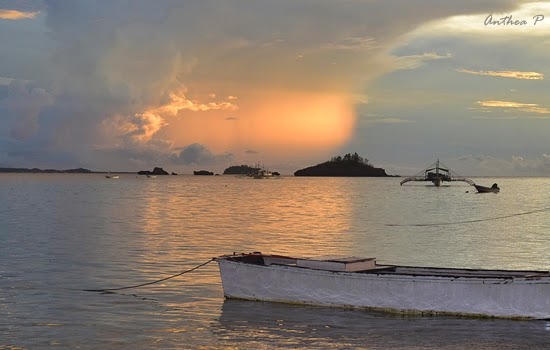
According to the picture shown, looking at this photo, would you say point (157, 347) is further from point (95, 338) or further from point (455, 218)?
point (455, 218)

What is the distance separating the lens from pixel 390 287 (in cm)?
1955

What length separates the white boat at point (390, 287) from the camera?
18.7 m

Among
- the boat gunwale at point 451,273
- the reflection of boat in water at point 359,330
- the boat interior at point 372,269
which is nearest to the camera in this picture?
the reflection of boat in water at point 359,330

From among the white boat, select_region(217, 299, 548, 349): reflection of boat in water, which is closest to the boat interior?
the white boat

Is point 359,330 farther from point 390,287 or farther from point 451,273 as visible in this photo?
point 451,273

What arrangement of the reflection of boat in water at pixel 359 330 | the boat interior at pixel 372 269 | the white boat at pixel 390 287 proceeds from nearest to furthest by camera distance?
the reflection of boat in water at pixel 359 330
the white boat at pixel 390 287
the boat interior at pixel 372 269

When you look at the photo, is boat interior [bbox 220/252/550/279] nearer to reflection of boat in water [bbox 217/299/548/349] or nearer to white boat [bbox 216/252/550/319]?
white boat [bbox 216/252/550/319]

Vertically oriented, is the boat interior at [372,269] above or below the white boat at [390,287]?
above

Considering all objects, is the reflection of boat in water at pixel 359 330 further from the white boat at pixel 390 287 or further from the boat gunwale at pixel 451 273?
the boat gunwale at pixel 451 273

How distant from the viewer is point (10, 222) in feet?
192

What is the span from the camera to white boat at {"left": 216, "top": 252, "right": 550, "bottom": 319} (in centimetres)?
1866

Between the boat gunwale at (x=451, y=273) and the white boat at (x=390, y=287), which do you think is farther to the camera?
the white boat at (x=390, y=287)

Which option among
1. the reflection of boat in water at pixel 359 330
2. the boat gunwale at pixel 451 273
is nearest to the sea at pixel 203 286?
the reflection of boat in water at pixel 359 330

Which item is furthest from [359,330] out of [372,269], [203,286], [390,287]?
[203,286]
